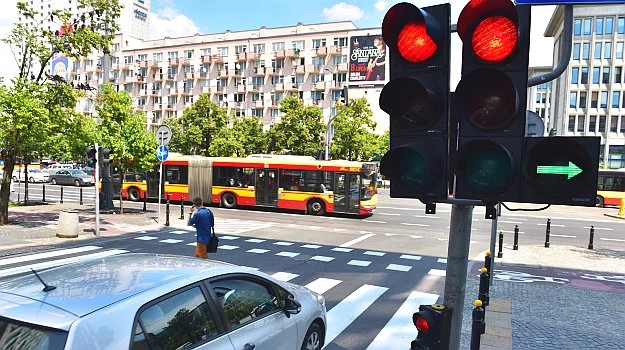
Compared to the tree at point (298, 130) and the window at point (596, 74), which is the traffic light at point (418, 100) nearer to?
the tree at point (298, 130)

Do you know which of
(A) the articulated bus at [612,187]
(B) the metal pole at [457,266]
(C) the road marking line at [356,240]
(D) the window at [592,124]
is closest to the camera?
(B) the metal pole at [457,266]

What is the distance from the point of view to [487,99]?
7.98ft

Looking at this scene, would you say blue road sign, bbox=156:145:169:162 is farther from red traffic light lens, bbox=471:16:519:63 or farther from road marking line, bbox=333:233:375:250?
red traffic light lens, bbox=471:16:519:63

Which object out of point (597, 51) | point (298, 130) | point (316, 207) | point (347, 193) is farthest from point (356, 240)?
point (597, 51)

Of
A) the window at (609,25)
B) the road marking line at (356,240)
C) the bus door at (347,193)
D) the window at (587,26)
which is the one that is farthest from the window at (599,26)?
the road marking line at (356,240)

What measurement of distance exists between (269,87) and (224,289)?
224ft

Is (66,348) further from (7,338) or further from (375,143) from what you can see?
(375,143)

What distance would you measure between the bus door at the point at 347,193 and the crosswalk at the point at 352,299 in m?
10.9

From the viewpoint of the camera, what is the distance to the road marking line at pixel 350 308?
6215mm

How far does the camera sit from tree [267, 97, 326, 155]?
43250 mm

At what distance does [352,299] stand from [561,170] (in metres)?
5.83

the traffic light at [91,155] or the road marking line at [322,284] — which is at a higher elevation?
the traffic light at [91,155]

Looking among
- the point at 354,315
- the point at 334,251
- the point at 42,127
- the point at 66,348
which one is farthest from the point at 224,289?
the point at 42,127

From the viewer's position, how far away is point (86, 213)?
18.5 m
